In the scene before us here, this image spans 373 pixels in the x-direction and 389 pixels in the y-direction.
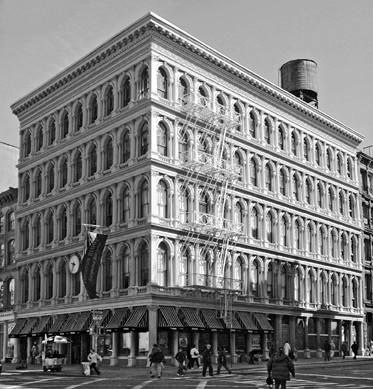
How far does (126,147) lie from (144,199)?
17.1 feet

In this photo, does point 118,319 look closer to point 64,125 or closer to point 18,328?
point 18,328

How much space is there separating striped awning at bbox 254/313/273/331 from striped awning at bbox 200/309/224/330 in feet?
17.7

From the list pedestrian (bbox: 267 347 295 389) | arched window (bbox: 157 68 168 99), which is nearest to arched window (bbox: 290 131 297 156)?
arched window (bbox: 157 68 168 99)

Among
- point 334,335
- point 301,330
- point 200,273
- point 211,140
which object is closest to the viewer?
point 200,273

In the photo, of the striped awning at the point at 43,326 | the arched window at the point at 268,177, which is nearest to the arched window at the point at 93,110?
the arched window at the point at 268,177

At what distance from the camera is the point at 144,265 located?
49812 mm

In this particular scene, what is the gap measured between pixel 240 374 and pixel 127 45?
2724 cm

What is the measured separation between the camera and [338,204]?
73250 mm

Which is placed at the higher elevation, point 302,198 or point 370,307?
point 302,198

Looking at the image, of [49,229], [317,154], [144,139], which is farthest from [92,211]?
[317,154]

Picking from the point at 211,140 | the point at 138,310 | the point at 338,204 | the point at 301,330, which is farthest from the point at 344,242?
the point at 138,310

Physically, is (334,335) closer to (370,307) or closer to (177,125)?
(370,307)

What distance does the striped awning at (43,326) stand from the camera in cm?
5734

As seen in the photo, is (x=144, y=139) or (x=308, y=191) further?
(x=308, y=191)
